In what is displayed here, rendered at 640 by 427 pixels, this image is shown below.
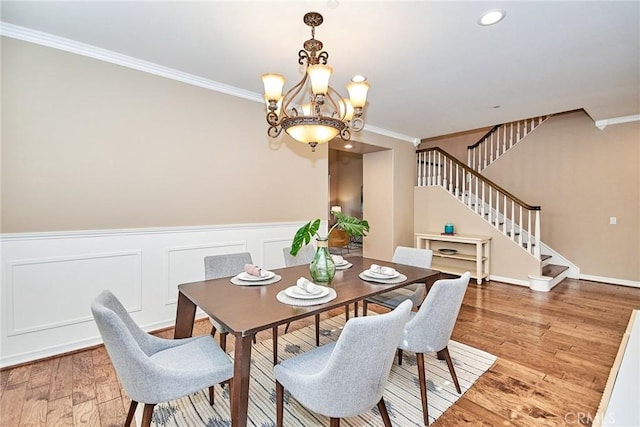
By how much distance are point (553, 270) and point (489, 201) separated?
1469mm

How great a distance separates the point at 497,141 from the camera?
19.4 ft

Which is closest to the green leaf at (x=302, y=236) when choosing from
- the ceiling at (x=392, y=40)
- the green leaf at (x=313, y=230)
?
the green leaf at (x=313, y=230)

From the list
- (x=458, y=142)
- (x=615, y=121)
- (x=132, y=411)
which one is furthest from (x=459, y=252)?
(x=132, y=411)

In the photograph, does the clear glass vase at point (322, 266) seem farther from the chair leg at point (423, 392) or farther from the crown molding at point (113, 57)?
the crown molding at point (113, 57)

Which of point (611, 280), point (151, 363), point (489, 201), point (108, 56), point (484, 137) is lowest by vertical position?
point (611, 280)

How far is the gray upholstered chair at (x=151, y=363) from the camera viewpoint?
1.22m

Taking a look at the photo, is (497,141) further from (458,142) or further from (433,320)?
(433,320)

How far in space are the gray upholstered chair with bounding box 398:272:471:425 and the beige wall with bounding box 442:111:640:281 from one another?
4771 millimetres

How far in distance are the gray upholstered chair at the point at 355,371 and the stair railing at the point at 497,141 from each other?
19.0 ft

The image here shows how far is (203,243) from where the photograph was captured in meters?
3.23

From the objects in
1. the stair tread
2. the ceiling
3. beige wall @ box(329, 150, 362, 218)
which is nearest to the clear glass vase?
the ceiling

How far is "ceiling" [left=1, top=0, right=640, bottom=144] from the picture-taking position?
2006 mm

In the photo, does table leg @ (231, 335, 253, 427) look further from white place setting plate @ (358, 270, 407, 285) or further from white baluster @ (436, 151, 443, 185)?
white baluster @ (436, 151, 443, 185)

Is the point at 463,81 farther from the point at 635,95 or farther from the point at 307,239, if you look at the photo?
the point at 307,239
